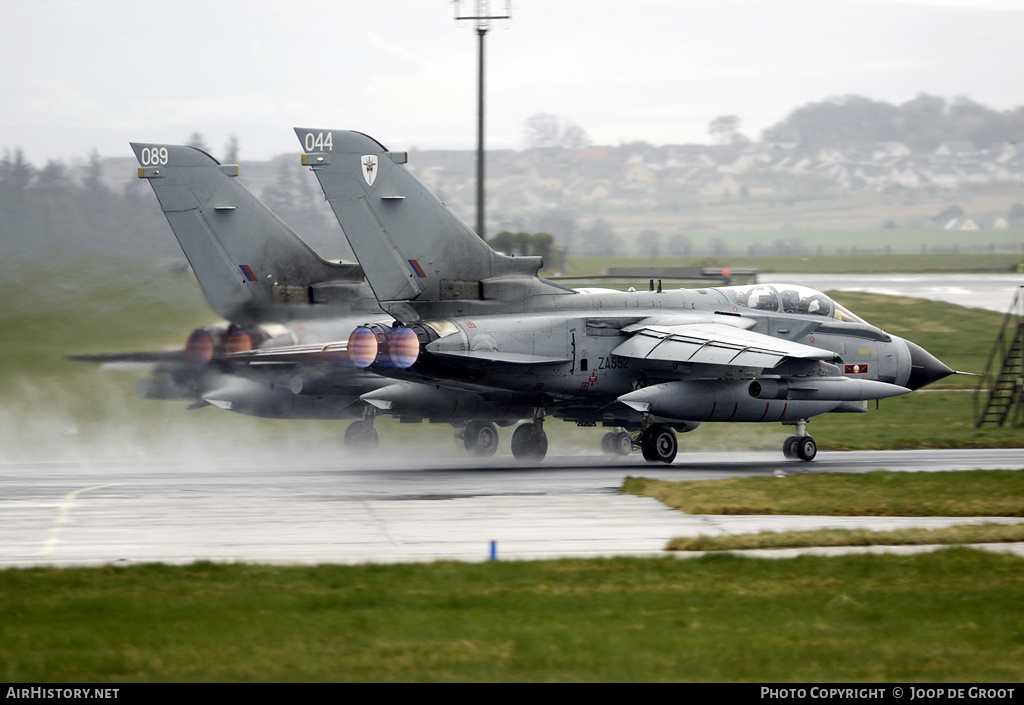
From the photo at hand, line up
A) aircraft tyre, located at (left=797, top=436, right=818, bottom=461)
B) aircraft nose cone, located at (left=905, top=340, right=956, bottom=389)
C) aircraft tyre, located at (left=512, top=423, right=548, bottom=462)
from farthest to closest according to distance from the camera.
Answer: aircraft nose cone, located at (left=905, top=340, right=956, bottom=389) < aircraft tyre, located at (left=512, top=423, right=548, bottom=462) < aircraft tyre, located at (left=797, top=436, right=818, bottom=461)

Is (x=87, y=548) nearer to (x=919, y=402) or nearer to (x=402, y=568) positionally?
(x=402, y=568)

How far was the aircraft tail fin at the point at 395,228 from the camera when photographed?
21.2 metres

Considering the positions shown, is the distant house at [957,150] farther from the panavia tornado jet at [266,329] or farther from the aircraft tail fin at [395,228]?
the aircraft tail fin at [395,228]

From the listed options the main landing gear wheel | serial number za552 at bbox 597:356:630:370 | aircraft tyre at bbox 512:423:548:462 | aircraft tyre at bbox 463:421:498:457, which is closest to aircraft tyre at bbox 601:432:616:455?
the main landing gear wheel

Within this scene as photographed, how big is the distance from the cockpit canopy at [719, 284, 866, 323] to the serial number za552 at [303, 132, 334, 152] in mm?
9092

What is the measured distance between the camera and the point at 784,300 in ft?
81.0

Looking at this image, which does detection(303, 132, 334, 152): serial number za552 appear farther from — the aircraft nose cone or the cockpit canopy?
the aircraft nose cone

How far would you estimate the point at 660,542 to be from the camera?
1366 cm

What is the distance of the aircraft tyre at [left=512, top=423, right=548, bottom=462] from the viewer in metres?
23.9

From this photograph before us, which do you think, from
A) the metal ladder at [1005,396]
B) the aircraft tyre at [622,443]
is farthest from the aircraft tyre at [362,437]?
the metal ladder at [1005,396]

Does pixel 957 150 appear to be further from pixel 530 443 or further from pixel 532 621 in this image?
pixel 532 621

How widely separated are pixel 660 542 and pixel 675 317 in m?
10.2

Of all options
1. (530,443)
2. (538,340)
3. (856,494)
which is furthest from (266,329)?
(856,494)

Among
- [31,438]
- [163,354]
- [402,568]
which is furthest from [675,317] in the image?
[31,438]
